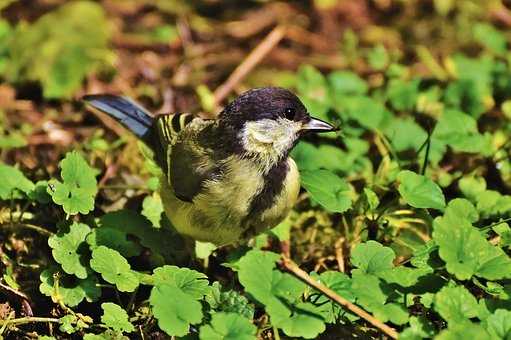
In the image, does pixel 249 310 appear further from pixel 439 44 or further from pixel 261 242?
pixel 439 44

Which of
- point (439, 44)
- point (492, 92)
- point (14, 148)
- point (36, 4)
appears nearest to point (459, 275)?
point (492, 92)

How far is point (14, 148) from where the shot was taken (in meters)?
4.41

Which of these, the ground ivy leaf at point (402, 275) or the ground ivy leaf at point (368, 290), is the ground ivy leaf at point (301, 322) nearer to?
the ground ivy leaf at point (368, 290)

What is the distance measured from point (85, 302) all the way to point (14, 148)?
140 cm

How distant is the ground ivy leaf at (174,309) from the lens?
277 centimetres

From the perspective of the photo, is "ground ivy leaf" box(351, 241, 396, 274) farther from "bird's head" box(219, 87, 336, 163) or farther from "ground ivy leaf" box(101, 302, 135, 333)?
"ground ivy leaf" box(101, 302, 135, 333)

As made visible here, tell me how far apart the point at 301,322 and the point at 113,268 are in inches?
31.1

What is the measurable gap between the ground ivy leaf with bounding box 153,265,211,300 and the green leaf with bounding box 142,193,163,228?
71 centimetres

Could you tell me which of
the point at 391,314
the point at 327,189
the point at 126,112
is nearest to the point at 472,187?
the point at 327,189

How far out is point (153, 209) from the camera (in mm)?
3809

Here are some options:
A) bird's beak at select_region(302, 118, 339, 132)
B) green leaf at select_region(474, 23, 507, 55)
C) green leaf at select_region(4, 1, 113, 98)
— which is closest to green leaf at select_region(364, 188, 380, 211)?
bird's beak at select_region(302, 118, 339, 132)

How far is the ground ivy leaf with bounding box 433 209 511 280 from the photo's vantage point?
9.35 feet

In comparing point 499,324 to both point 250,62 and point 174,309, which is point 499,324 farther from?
point 250,62

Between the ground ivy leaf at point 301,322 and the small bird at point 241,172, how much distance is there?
1.97 feet
